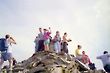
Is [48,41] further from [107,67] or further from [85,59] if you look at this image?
[107,67]

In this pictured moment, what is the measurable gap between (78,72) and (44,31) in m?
3.56

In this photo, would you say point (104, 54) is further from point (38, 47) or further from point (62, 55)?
point (38, 47)

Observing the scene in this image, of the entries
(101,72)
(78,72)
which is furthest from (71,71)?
(101,72)

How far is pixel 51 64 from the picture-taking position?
66.9 ft

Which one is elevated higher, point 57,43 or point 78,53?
point 57,43

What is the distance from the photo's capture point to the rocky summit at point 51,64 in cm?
2011

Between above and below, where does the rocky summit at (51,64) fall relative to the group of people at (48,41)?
below

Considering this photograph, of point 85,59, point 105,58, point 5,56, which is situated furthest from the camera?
point 85,59

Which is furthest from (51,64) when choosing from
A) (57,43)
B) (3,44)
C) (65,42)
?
(3,44)

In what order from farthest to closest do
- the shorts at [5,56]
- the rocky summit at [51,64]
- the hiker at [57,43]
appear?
the hiker at [57,43] < the rocky summit at [51,64] < the shorts at [5,56]

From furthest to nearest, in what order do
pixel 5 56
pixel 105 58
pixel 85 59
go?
1. pixel 85 59
2. pixel 105 58
3. pixel 5 56

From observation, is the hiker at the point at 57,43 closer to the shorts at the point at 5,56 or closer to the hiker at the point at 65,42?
the hiker at the point at 65,42

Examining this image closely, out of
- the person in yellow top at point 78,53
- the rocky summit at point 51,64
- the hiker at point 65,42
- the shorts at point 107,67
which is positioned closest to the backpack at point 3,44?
the rocky summit at point 51,64

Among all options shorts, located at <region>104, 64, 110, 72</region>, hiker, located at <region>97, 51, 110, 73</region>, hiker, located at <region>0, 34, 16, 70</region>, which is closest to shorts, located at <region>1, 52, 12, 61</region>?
hiker, located at <region>0, 34, 16, 70</region>
